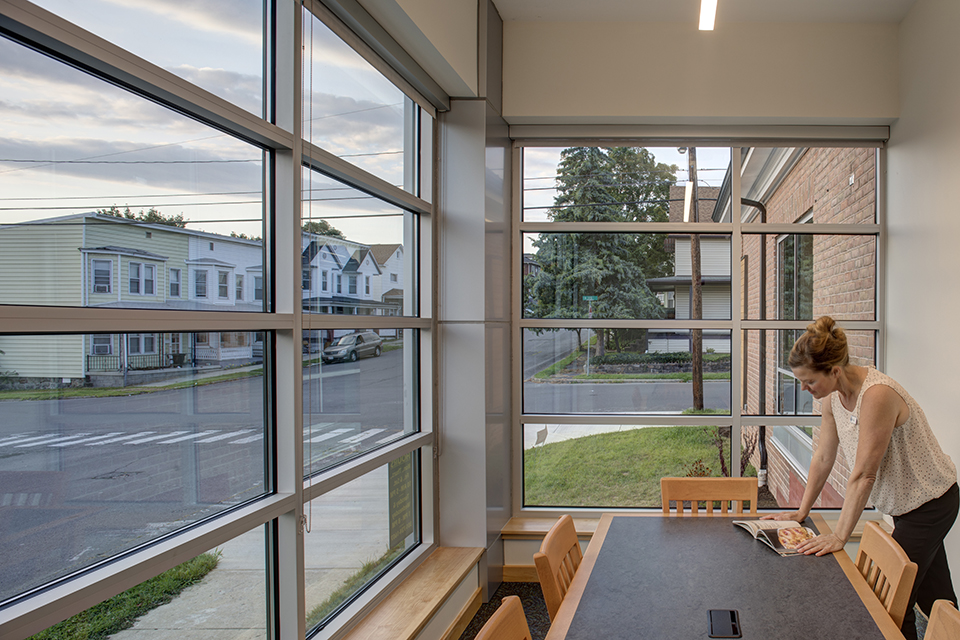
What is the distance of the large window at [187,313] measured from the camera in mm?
1317

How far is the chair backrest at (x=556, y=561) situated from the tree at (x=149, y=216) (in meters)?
1.40

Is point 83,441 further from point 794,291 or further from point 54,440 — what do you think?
point 794,291

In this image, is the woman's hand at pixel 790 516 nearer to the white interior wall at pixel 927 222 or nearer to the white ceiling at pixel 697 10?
the white interior wall at pixel 927 222

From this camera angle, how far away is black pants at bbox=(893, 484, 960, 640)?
2.56 m

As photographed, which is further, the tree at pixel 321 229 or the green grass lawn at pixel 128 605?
the tree at pixel 321 229

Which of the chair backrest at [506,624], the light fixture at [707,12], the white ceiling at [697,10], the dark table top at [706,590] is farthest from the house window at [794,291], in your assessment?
the chair backrest at [506,624]

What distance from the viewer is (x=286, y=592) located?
215 centimetres

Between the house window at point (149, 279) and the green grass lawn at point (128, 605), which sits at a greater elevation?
the house window at point (149, 279)

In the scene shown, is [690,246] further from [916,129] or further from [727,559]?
[727,559]

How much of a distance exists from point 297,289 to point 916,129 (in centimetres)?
373

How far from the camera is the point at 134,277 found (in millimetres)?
1574

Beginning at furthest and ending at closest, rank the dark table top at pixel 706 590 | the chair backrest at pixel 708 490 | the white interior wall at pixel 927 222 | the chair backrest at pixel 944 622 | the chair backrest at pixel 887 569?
the white interior wall at pixel 927 222, the chair backrest at pixel 708 490, the chair backrest at pixel 887 569, the dark table top at pixel 706 590, the chair backrest at pixel 944 622

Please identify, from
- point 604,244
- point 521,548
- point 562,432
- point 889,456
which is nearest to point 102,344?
point 889,456

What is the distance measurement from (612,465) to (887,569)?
232cm
